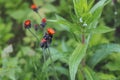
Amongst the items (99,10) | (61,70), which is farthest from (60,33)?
(99,10)

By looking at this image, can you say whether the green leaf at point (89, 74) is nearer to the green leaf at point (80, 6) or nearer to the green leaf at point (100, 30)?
the green leaf at point (100, 30)

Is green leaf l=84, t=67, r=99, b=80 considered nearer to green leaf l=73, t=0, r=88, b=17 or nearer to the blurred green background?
the blurred green background

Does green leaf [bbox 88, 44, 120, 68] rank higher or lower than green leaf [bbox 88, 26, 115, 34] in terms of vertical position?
lower

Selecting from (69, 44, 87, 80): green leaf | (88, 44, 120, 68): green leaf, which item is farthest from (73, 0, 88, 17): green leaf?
(88, 44, 120, 68): green leaf

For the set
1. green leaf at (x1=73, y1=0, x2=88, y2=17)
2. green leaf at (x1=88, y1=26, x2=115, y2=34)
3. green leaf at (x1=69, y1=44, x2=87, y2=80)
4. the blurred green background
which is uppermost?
green leaf at (x1=73, y1=0, x2=88, y2=17)

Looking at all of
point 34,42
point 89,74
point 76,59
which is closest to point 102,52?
point 89,74
